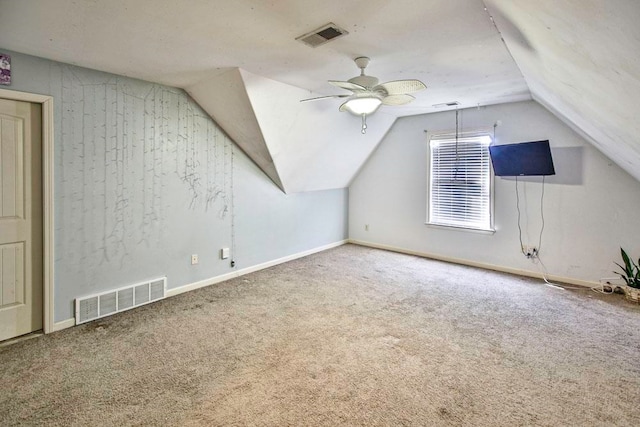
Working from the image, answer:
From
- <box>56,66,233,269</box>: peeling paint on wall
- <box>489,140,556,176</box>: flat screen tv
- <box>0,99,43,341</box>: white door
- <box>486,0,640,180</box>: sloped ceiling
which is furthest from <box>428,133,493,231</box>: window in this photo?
<box>0,99,43,341</box>: white door

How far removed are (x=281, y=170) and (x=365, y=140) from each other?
64.1 inches

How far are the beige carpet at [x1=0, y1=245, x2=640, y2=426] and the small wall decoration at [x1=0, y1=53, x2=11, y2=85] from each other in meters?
2.06

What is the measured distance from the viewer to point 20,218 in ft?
8.66

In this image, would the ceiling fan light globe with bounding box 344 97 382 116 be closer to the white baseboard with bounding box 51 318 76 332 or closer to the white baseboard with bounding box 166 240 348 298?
the white baseboard with bounding box 166 240 348 298

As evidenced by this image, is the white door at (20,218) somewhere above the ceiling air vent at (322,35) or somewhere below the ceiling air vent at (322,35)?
below

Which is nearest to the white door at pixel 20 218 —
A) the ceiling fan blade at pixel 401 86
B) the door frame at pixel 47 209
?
the door frame at pixel 47 209

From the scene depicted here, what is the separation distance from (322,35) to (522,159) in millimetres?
3163

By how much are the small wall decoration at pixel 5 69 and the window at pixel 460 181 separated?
4.90 metres

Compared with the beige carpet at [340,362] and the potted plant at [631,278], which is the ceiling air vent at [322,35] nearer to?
the beige carpet at [340,362]

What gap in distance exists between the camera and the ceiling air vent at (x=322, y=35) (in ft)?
7.06

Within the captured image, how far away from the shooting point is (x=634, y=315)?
3.14 meters

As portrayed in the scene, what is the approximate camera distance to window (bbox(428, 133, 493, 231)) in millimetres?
4641

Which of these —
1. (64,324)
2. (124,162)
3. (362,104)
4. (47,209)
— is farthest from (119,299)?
(362,104)

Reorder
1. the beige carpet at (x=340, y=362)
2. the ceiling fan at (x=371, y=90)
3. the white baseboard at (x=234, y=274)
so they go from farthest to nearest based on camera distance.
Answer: the white baseboard at (x=234, y=274) → the ceiling fan at (x=371, y=90) → the beige carpet at (x=340, y=362)
